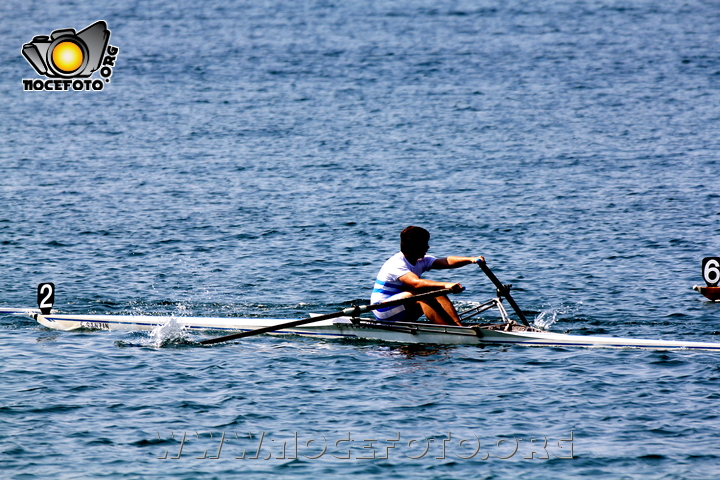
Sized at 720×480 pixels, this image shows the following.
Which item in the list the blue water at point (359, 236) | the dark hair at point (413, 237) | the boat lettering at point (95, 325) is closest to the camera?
the blue water at point (359, 236)

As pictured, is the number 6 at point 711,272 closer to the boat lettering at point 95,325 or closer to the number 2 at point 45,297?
the boat lettering at point 95,325

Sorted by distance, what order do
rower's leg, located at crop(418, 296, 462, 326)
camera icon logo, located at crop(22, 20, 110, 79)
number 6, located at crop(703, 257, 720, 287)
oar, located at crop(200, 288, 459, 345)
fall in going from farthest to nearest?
camera icon logo, located at crop(22, 20, 110, 79)
number 6, located at crop(703, 257, 720, 287)
rower's leg, located at crop(418, 296, 462, 326)
oar, located at crop(200, 288, 459, 345)

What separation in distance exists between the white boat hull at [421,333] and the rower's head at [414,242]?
3.41ft

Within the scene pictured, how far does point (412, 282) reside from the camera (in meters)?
13.3

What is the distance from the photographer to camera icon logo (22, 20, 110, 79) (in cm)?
3083

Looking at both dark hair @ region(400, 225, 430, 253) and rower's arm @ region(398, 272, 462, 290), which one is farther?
dark hair @ region(400, 225, 430, 253)

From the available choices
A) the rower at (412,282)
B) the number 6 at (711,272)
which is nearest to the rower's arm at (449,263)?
the rower at (412,282)

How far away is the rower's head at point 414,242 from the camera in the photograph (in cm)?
1328

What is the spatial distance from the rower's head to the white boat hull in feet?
3.41

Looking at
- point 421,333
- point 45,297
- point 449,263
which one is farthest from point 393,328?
point 45,297

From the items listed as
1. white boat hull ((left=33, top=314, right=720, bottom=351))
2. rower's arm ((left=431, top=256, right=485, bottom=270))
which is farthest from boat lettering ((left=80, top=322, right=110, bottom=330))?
rower's arm ((left=431, top=256, right=485, bottom=270))

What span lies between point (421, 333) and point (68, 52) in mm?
22041

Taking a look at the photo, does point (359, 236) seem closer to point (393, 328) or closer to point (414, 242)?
point (393, 328)

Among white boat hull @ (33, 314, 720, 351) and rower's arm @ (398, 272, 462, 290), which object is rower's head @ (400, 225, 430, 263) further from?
white boat hull @ (33, 314, 720, 351)
